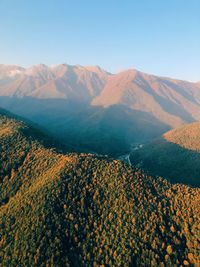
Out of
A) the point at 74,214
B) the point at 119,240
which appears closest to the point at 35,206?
the point at 74,214

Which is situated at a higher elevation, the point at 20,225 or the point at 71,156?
the point at 71,156

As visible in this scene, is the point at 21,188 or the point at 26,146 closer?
the point at 21,188

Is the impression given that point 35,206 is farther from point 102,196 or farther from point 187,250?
point 187,250

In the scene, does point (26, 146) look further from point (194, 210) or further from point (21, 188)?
point (194, 210)

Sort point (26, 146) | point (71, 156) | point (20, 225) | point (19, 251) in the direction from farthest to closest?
point (26, 146) → point (71, 156) → point (20, 225) → point (19, 251)

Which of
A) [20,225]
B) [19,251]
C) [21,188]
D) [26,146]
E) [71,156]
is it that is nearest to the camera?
[19,251]

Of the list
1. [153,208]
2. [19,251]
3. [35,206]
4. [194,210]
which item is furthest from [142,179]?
[19,251]
